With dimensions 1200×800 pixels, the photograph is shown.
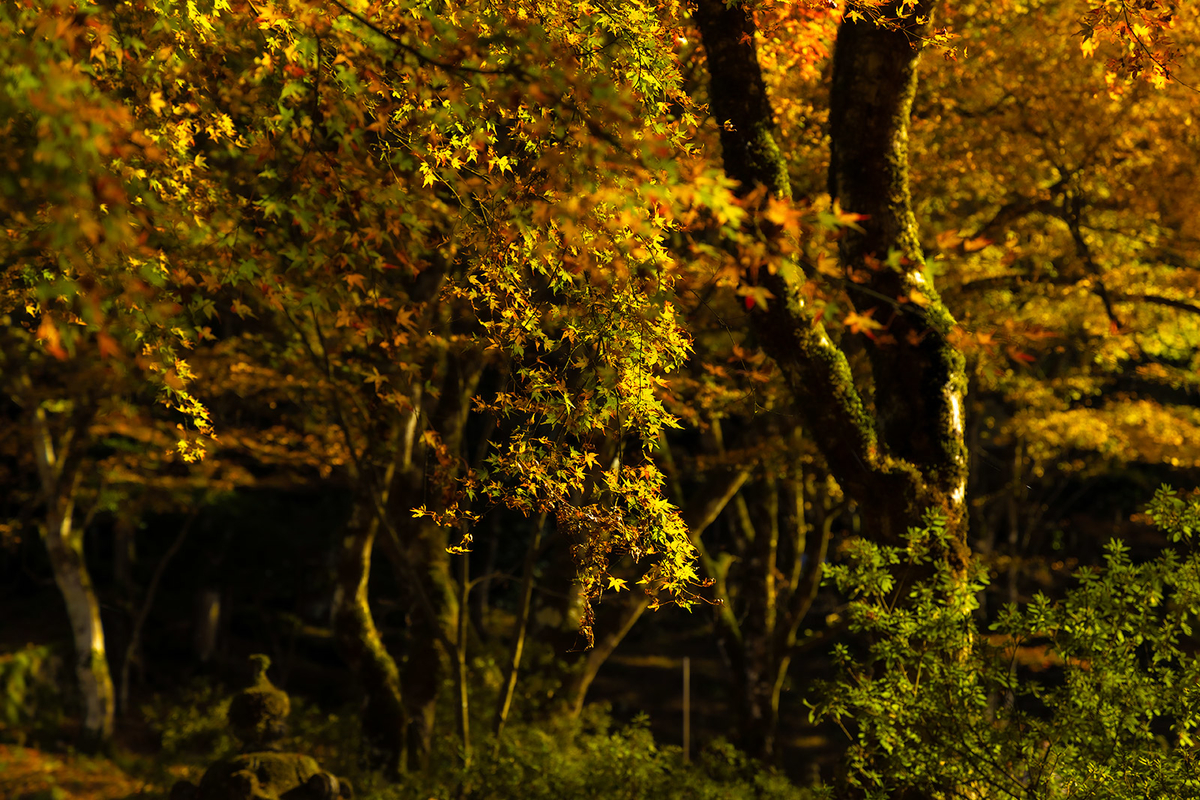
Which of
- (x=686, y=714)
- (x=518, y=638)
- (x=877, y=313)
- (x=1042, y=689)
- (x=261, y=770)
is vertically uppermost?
(x=877, y=313)

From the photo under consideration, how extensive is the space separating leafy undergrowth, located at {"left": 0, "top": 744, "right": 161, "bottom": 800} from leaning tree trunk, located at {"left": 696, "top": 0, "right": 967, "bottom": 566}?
33.5 ft

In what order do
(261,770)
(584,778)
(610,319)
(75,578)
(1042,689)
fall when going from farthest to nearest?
(75,578) < (584,778) < (261,770) < (1042,689) < (610,319)

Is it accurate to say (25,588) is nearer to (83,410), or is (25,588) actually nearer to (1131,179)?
(83,410)

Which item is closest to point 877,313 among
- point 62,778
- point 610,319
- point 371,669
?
point 610,319

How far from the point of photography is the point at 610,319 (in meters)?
4.11

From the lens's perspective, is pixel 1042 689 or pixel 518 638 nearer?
pixel 1042 689

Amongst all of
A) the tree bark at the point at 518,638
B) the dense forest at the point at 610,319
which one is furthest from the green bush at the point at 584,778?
the tree bark at the point at 518,638

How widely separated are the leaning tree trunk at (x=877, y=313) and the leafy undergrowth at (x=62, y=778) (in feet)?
33.5

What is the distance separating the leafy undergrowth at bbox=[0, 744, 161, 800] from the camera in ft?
37.3

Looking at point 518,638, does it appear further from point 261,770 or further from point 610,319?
point 610,319

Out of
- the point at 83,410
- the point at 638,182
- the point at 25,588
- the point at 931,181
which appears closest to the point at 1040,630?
the point at 638,182

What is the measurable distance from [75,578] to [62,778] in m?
2.73

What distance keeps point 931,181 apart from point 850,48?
5.41 metres

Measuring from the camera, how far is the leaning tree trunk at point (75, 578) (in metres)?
12.9
